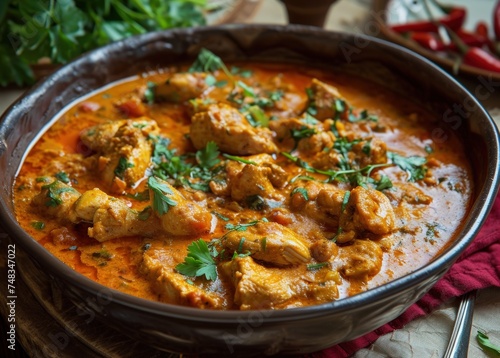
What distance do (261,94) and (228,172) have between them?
0.99m

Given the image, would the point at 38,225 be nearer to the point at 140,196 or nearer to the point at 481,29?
the point at 140,196

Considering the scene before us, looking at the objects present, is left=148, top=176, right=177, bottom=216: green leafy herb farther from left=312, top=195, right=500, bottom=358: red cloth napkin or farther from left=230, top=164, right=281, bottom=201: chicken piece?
left=312, top=195, right=500, bottom=358: red cloth napkin

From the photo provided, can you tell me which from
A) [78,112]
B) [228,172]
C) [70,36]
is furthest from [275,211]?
[70,36]

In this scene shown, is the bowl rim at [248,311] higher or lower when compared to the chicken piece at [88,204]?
higher

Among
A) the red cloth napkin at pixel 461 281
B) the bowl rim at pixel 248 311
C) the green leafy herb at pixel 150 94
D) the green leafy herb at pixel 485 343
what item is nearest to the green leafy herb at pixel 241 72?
the green leafy herb at pixel 150 94

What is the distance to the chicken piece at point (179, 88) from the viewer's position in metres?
4.23

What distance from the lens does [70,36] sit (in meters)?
4.71

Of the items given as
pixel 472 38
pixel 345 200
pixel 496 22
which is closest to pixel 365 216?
pixel 345 200

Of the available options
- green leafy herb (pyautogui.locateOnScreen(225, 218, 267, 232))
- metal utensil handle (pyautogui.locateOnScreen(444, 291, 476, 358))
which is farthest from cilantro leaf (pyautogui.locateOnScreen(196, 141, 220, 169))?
metal utensil handle (pyautogui.locateOnScreen(444, 291, 476, 358))

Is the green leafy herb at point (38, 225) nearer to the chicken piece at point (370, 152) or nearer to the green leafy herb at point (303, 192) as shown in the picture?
the green leafy herb at point (303, 192)

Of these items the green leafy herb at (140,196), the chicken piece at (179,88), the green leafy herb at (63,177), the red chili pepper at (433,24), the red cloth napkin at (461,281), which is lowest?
the red cloth napkin at (461,281)

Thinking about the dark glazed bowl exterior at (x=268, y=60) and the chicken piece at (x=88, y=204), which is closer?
the dark glazed bowl exterior at (x=268, y=60)

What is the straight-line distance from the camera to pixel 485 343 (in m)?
3.10

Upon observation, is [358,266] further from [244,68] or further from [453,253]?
[244,68]
